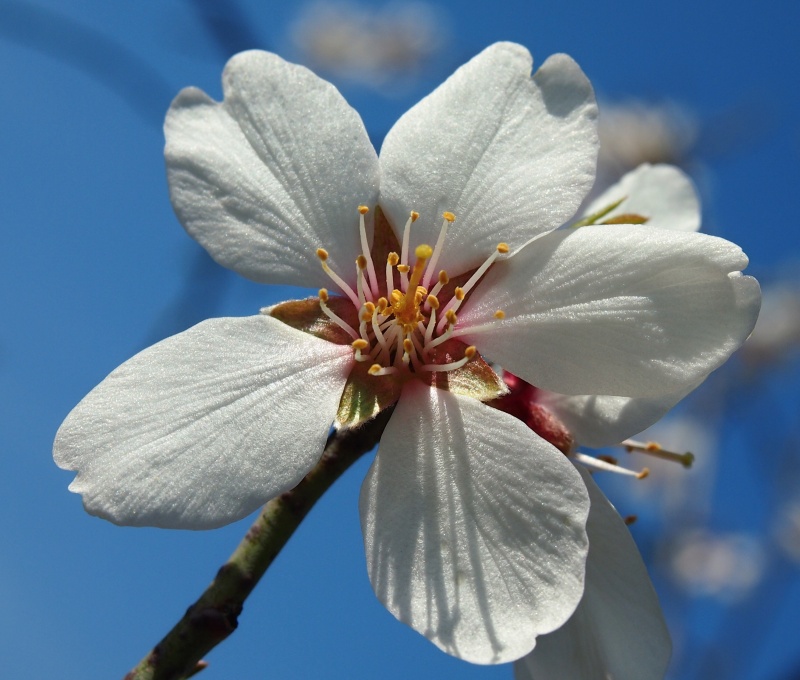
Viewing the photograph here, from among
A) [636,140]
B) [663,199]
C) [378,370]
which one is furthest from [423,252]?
[636,140]

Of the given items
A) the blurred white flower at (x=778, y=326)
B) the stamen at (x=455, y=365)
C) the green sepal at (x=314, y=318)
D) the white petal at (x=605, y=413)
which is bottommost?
the blurred white flower at (x=778, y=326)

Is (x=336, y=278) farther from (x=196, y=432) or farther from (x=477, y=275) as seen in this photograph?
(x=196, y=432)

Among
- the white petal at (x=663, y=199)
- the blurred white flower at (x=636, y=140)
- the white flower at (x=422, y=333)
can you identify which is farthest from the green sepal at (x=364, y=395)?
the blurred white flower at (x=636, y=140)

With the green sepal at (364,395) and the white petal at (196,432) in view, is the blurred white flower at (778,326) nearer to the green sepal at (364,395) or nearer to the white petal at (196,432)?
the green sepal at (364,395)

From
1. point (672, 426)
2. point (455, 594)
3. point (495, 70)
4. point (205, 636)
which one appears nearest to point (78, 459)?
point (205, 636)

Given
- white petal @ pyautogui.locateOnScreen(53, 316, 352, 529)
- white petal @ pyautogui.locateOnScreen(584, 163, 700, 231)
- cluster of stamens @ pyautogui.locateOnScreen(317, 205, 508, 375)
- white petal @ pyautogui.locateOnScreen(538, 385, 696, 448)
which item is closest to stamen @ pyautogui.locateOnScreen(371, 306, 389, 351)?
cluster of stamens @ pyautogui.locateOnScreen(317, 205, 508, 375)

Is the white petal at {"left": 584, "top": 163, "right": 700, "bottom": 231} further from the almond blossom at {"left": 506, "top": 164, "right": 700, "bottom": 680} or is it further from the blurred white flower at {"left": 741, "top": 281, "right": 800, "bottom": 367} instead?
the blurred white flower at {"left": 741, "top": 281, "right": 800, "bottom": 367}

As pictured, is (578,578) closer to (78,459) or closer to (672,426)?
(78,459)
